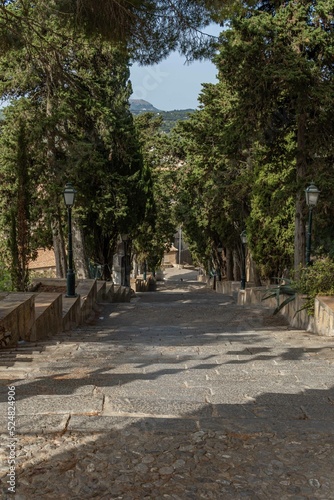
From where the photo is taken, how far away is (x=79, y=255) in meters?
22.5

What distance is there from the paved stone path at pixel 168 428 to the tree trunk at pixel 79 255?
621 inches

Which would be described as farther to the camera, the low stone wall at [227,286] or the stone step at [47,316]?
the low stone wall at [227,286]

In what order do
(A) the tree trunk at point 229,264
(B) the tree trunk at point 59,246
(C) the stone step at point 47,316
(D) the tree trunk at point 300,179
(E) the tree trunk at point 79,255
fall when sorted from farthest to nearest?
1. (A) the tree trunk at point 229,264
2. (E) the tree trunk at point 79,255
3. (B) the tree trunk at point 59,246
4. (D) the tree trunk at point 300,179
5. (C) the stone step at point 47,316

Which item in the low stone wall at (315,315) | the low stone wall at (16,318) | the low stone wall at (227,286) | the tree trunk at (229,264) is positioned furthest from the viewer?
the tree trunk at (229,264)

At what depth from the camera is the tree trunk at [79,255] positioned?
22.1 m

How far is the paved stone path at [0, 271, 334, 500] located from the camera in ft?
9.34

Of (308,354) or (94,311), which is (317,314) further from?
(94,311)

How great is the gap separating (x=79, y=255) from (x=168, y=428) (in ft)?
63.0

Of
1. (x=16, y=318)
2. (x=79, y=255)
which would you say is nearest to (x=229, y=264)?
(x=79, y=255)

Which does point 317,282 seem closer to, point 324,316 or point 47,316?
point 324,316

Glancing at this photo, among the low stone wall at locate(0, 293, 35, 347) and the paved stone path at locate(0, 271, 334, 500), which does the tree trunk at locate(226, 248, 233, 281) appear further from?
the paved stone path at locate(0, 271, 334, 500)

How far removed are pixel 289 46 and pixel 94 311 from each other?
8.77m

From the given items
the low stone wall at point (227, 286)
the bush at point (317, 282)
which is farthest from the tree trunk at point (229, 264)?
the bush at point (317, 282)

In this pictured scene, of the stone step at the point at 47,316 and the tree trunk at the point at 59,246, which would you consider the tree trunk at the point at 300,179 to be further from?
the tree trunk at the point at 59,246
